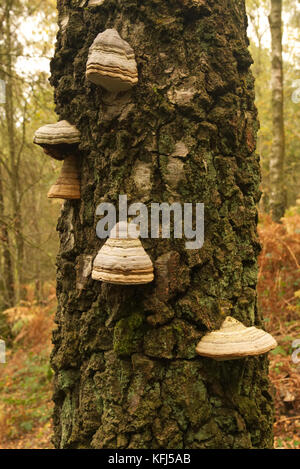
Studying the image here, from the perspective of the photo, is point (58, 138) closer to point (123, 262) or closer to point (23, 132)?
point (123, 262)

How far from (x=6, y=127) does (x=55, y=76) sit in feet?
35.9

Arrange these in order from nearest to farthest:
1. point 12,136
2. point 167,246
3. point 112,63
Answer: point 112,63, point 167,246, point 12,136

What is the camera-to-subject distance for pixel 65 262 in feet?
7.38

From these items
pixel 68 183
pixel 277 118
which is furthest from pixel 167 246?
pixel 277 118

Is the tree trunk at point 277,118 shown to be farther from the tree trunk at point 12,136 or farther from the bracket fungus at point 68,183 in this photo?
the bracket fungus at point 68,183

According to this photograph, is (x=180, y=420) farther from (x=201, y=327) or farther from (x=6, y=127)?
(x=6, y=127)

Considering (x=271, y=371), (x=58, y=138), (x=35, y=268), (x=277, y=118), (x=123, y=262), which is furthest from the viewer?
(x=35, y=268)

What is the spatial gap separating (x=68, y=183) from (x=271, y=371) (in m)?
4.79

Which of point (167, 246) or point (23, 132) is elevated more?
point (23, 132)

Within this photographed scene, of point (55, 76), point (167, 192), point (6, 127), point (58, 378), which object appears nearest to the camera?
point (167, 192)

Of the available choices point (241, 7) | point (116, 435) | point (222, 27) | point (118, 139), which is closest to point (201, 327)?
point (116, 435)

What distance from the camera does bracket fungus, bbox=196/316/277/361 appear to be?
169 cm

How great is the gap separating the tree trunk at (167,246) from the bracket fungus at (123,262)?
165 millimetres

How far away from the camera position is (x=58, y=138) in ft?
6.75
